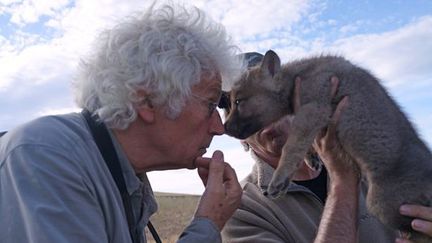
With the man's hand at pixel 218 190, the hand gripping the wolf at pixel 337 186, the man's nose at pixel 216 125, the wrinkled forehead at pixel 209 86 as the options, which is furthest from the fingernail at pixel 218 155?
the hand gripping the wolf at pixel 337 186

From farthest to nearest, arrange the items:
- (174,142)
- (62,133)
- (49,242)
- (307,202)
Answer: (307,202) < (174,142) < (62,133) < (49,242)

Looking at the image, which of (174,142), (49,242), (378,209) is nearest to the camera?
(49,242)

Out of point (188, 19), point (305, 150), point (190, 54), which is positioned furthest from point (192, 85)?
point (305, 150)

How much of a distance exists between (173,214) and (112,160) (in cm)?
2682

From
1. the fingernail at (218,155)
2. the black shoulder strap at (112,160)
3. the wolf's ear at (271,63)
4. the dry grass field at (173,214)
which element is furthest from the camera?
the dry grass field at (173,214)

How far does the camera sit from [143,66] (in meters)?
2.90

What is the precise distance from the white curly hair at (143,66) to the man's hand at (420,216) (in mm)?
1551

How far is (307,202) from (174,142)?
1735 millimetres

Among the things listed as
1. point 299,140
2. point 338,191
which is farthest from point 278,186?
point 338,191

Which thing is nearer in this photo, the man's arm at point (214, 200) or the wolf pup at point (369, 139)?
the man's arm at point (214, 200)

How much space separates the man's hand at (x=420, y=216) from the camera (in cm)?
341

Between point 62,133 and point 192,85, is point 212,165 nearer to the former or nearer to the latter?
point 192,85

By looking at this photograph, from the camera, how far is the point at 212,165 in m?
3.03

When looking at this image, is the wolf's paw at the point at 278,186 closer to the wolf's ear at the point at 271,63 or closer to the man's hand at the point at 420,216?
the man's hand at the point at 420,216
